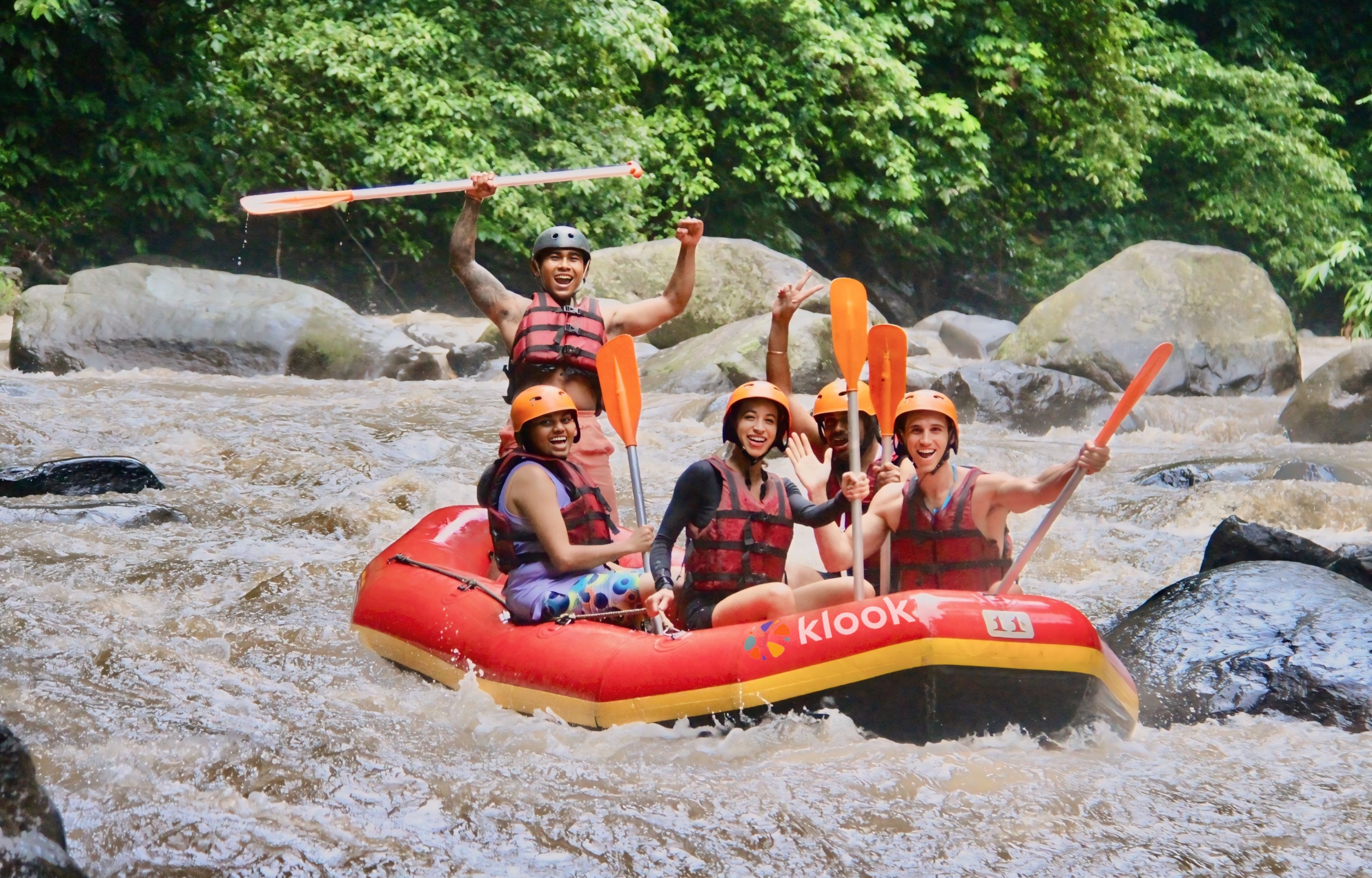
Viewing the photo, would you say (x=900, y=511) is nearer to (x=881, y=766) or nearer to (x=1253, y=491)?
(x=881, y=766)

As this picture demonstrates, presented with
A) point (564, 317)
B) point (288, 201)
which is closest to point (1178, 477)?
point (564, 317)

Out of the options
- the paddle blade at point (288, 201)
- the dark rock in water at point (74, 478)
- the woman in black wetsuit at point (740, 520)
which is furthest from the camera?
the dark rock in water at point (74, 478)

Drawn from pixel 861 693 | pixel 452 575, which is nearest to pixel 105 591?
pixel 452 575

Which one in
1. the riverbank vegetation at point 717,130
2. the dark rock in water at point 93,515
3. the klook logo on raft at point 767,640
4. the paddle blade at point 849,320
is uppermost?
the riverbank vegetation at point 717,130

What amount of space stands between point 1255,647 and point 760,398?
167 centimetres

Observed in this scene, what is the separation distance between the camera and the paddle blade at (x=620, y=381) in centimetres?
419

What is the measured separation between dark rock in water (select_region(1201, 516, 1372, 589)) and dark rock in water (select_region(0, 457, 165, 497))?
468cm

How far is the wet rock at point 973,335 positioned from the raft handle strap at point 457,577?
8960 mm

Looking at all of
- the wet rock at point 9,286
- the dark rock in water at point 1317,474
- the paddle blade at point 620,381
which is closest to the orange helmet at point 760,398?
the paddle blade at point 620,381

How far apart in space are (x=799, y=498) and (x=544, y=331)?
1.19 m

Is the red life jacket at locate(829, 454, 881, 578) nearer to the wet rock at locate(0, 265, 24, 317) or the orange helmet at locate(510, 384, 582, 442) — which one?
the orange helmet at locate(510, 384, 582, 442)

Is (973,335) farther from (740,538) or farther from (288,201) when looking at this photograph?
(740,538)

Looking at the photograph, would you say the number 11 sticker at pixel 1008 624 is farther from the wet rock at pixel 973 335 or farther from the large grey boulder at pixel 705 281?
the wet rock at pixel 973 335

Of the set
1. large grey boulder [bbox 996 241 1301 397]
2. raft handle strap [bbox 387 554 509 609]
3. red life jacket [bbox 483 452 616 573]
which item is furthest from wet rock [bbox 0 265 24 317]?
red life jacket [bbox 483 452 616 573]
